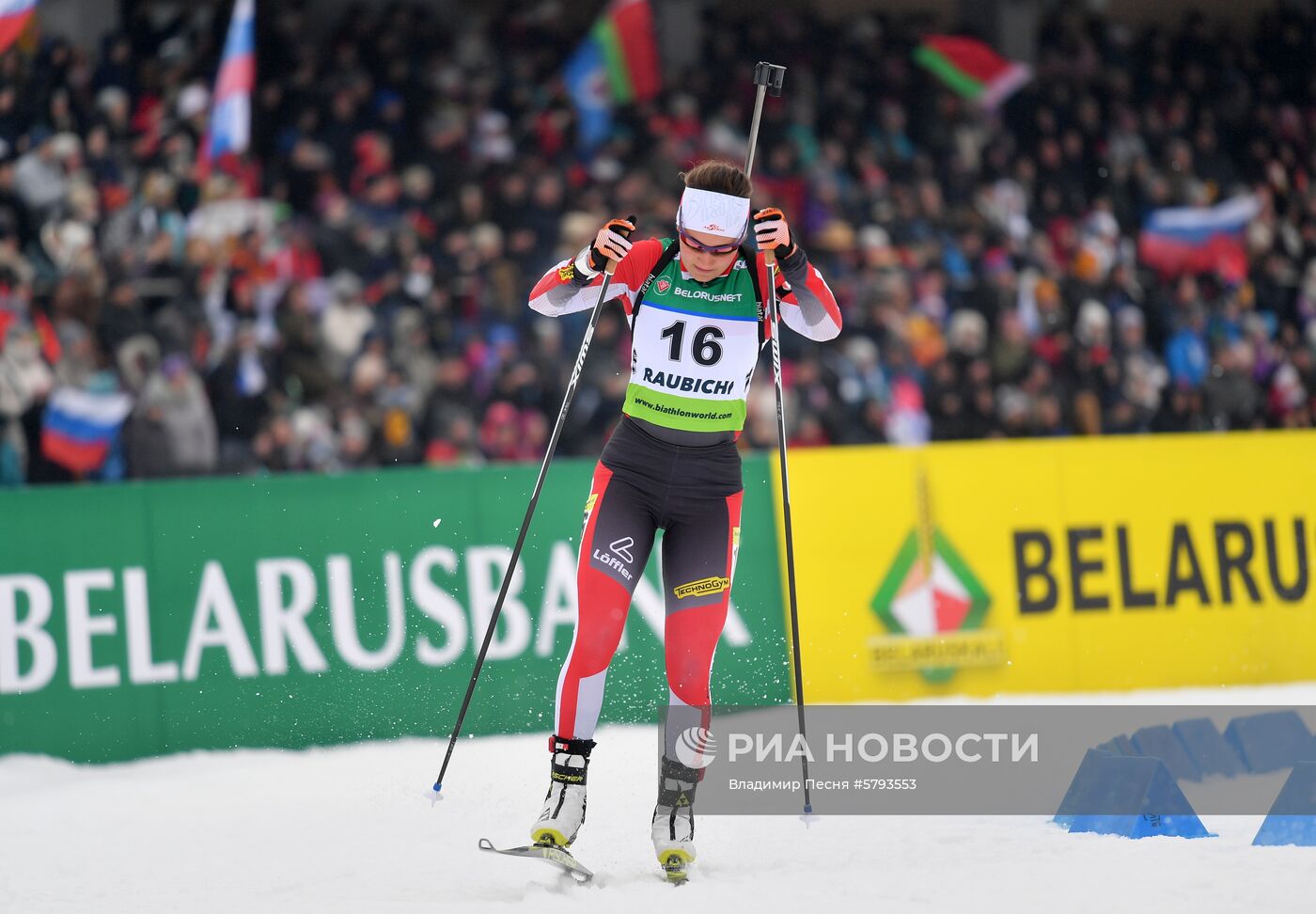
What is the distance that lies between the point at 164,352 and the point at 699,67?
716 centimetres

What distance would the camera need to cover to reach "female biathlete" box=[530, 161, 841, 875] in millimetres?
5430

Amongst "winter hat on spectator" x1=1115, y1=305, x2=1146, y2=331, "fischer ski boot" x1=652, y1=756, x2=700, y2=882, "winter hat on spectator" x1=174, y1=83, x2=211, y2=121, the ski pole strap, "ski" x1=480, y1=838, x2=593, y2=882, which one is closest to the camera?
"ski" x1=480, y1=838, x2=593, y2=882

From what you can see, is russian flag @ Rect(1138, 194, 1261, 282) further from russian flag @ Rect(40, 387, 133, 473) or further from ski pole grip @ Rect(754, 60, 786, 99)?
ski pole grip @ Rect(754, 60, 786, 99)

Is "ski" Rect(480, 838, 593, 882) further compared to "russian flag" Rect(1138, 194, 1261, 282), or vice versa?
"russian flag" Rect(1138, 194, 1261, 282)

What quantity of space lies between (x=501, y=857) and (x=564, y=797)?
0.47m

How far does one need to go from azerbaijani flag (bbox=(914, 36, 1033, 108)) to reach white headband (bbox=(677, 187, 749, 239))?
429 inches

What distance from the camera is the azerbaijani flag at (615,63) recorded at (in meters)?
13.3

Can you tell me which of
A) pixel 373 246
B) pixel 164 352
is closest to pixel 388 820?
pixel 164 352

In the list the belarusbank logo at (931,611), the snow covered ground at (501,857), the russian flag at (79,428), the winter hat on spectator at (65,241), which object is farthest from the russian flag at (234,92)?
the belarusbank logo at (931,611)

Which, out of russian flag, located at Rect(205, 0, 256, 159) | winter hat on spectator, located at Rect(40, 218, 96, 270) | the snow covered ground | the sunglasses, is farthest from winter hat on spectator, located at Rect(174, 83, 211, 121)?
the sunglasses

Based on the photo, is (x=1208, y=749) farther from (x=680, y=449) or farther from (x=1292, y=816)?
(x=680, y=449)

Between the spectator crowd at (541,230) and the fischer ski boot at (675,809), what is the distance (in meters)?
5.75

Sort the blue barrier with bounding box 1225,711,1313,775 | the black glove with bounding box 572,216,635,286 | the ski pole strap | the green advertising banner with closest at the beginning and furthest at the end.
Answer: the black glove with bounding box 572,216,635,286
the ski pole strap
the blue barrier with bounding box 1225,711,1313,775
the green advertising banner

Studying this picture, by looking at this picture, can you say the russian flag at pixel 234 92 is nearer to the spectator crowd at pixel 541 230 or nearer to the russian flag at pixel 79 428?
the spectator crowd at pixel 541 230
